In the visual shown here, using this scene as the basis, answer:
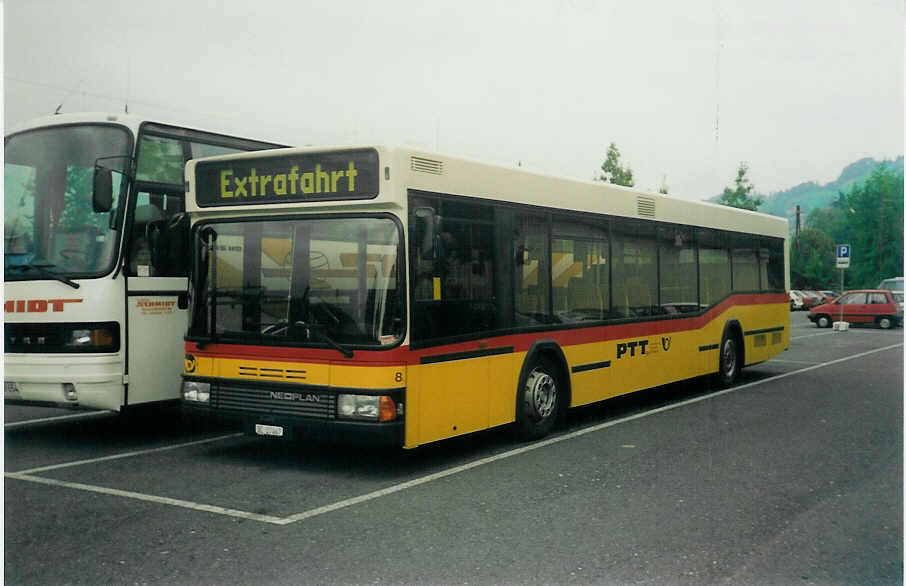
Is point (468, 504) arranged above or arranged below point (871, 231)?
below

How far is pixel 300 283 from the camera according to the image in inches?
286

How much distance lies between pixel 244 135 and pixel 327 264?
335cm

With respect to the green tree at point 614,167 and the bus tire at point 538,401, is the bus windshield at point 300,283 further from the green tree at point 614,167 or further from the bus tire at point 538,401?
the green tree at point 614,167

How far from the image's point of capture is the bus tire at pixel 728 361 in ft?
43.9

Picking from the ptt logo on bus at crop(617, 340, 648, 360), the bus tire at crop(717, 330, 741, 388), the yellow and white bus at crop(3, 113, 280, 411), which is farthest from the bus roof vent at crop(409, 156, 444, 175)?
the bus tire at crop(717, 330, 741, 388)

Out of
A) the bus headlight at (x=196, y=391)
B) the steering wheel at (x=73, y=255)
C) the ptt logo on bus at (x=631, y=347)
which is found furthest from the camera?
the ptt logo on bus at (x=631, y=347)

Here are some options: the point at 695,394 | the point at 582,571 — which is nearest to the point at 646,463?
the point at 582,571

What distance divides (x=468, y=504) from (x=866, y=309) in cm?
3132

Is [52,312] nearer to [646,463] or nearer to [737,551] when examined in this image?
[646,463]

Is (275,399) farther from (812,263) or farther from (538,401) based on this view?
(812,263)

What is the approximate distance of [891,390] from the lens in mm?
13594

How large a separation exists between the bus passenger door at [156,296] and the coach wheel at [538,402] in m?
3.41

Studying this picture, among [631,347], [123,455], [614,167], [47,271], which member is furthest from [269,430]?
[614,167]

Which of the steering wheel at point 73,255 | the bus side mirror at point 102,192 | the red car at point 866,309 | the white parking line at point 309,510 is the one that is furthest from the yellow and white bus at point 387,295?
the red car at point 866,309
